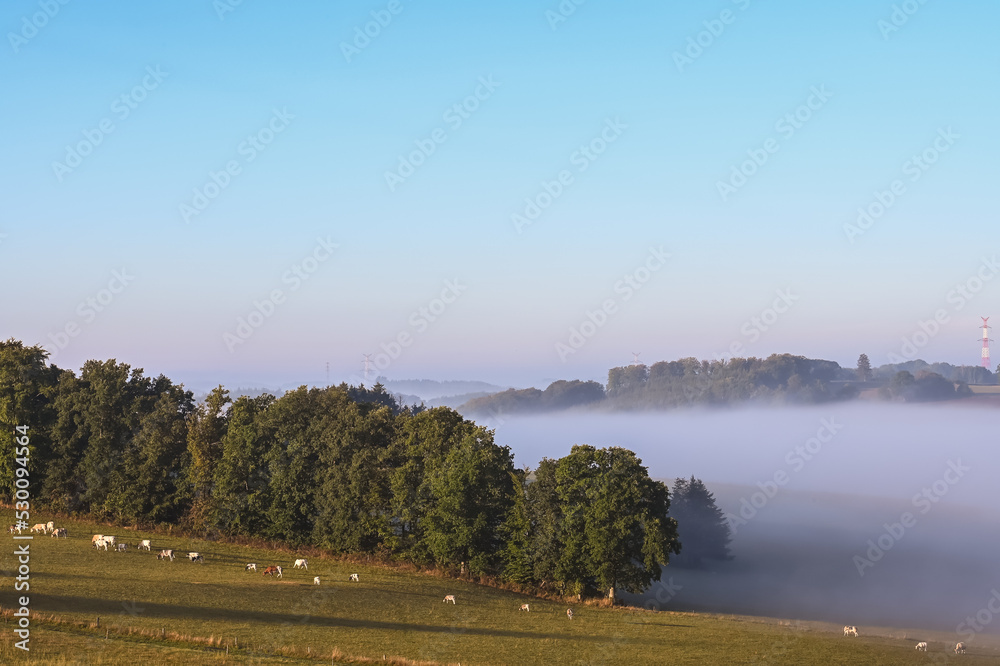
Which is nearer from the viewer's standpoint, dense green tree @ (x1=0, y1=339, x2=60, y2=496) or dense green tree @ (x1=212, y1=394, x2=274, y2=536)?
dense green tree @ (x1=212, y1=394, x2=274, y2=536)

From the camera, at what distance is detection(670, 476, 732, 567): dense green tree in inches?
5620

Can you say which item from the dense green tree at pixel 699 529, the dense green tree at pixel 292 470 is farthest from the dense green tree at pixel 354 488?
the dense green tree at pixel 699 529

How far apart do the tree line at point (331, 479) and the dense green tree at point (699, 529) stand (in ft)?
234

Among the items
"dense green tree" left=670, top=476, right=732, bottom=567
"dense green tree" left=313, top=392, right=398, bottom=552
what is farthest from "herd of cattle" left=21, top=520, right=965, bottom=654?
"dense green tree" left=670, top=476, right=732, bottom=567

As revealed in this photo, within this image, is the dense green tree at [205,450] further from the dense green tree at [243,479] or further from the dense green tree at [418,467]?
the dense green tree at [418,467]

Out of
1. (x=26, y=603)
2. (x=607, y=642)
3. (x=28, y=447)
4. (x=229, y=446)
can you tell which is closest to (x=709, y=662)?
(x=607, y=642)

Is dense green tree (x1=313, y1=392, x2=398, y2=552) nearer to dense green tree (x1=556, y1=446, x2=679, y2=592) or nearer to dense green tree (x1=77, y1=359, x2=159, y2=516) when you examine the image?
dense green tree (x1=556, y1=446, x2=679, y2=592)

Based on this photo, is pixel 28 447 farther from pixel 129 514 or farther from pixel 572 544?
pixel 572 544

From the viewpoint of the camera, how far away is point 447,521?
3054 inches

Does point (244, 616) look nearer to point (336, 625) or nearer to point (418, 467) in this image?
point (336, 625)

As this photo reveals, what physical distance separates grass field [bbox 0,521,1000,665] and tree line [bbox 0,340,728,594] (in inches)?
220

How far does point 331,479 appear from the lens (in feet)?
275

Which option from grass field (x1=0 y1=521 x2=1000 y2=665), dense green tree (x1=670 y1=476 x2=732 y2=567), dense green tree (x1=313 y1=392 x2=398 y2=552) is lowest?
dense green tree (x1=670 y1=476 x2=732 y2=567)

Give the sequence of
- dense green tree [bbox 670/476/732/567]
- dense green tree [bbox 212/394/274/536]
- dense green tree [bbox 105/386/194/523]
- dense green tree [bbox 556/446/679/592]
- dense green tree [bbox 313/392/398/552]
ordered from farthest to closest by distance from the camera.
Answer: dense green tree [bbox 670/476/732/567], dense green tree [bbox 105/386/194/523], dense green tree [bbox 212/394/274/536], dense green tree [bbox 313/392/398/552], dense green tree [bbox 556/446/679/592]
